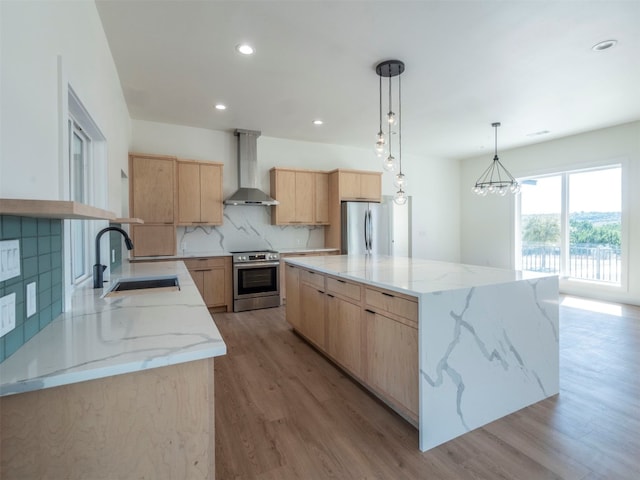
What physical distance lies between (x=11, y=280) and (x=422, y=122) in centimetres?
493

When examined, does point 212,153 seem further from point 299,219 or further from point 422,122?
point 422,122

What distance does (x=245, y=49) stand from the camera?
2.79m

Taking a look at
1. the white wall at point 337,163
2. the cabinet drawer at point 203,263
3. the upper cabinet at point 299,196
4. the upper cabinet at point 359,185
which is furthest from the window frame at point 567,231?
the cabinet drawer at point 203,263

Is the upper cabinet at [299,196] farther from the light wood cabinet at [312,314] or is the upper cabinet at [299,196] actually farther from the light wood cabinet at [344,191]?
the light wood cabinet at [312,314]

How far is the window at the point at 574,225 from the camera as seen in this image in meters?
5.21

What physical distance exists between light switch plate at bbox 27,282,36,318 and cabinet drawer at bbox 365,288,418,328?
5.59 ft

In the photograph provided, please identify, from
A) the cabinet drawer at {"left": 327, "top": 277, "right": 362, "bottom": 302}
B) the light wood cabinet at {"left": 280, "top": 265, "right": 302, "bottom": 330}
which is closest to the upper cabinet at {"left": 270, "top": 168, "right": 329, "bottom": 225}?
the light wood cabinet at {"left": 280, "top": 265, "right": 302, "bottom": 330}

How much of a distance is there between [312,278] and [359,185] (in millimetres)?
2988

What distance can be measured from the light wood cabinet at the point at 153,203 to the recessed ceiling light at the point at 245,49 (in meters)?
2.24

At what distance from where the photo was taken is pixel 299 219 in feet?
18.1

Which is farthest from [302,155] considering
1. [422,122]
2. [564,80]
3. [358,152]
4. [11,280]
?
[11,280]

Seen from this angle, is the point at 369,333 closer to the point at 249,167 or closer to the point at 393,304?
the point at 393,304

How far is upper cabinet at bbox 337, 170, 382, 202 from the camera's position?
5.56 m

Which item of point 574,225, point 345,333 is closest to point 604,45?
point 345,333
